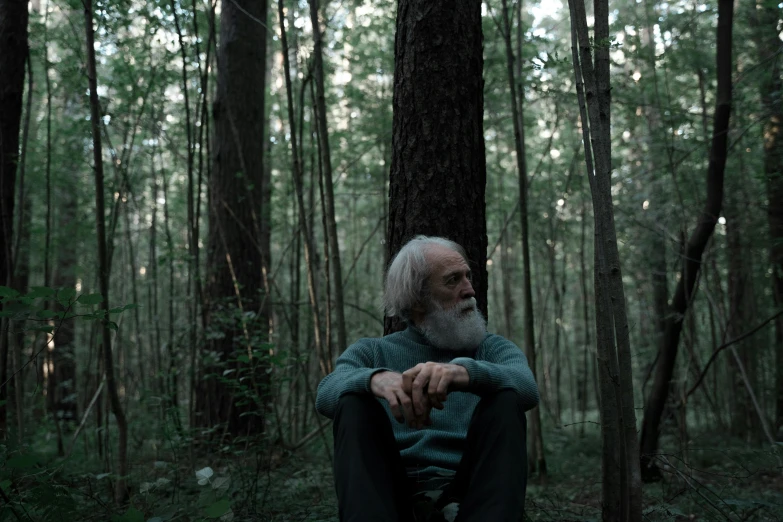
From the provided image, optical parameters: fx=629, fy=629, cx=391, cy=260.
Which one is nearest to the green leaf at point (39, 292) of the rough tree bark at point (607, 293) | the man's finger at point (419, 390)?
the man's finger at point (419, 390)

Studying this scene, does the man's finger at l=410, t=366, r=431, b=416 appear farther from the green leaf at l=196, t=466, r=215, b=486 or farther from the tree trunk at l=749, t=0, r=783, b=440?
the tree trunk at l=749, t=0, r=783, b=440

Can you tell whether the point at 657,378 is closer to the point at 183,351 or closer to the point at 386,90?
the point at 183,351

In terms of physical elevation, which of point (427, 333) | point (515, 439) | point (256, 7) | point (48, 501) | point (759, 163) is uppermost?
point (256, 7)

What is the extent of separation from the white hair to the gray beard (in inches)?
4.6

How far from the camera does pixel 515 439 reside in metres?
2.14

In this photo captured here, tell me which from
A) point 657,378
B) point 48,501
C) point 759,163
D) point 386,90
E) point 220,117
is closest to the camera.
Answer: point 48,501

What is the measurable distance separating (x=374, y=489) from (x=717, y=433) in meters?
8.09

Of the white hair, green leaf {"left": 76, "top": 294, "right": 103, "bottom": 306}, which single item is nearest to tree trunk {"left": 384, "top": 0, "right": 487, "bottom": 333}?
the white hair

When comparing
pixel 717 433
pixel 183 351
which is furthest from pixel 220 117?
pixel 717 433

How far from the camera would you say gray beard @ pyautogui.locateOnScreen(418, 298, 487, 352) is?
2.75 m

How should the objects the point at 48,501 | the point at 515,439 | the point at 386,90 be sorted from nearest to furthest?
1. the point at 515,439
2. the point at 48,501
3. the point at 386,90

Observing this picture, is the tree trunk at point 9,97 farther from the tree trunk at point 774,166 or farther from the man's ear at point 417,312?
the tree trunk at point 774,166

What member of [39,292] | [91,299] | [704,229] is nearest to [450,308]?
[91,299]

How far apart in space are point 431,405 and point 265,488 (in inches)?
93.9
